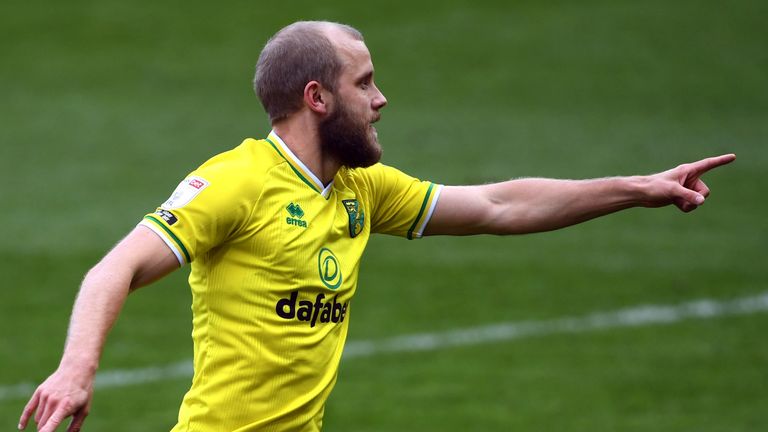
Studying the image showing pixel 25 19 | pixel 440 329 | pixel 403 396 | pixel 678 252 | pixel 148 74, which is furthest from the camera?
pixel 25 19

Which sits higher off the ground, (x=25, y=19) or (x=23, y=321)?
(x=25, y=19)

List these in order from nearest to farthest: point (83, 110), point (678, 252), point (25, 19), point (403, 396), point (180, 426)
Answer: point (180, 426), point (403, 396), point (678, 252), point (83, 110), point (25, 19)

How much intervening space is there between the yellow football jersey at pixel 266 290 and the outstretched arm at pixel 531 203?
2.32ft

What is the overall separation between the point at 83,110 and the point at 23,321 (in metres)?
9.51

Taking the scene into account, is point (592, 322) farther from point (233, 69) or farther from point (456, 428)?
point (233, 69)

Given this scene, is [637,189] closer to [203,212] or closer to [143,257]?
[203,212]

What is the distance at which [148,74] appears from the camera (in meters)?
24.4

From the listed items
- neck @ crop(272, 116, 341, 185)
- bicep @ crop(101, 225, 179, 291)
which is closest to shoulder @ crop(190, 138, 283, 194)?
neck @ crop(272, 116, 341, 185)

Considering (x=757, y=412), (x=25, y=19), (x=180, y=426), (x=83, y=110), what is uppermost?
(x=25, y=19)

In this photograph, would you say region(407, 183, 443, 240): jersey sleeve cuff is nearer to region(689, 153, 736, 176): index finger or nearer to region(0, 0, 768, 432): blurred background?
region(689, 153, 736, 176): index finger

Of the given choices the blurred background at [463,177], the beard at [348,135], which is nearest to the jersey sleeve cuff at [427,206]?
the beard at [348,135]

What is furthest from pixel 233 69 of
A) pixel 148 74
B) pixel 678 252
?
pixel 678 252

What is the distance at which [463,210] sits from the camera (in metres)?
6.29

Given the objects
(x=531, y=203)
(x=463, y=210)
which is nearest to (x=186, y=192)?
(x=463, y=210)
